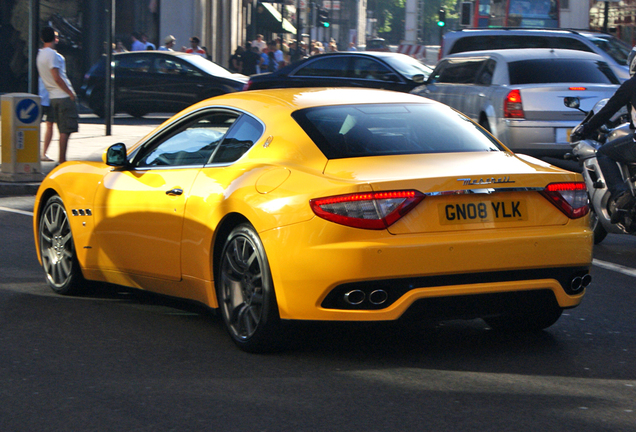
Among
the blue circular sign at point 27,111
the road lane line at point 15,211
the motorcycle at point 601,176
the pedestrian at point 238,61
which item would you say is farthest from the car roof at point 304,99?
the pedestrian at point 238,61

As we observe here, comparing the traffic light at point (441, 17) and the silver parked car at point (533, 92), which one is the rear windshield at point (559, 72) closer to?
the silver parked car at point (533, 92)

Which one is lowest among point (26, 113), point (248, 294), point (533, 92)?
point (248, 294)

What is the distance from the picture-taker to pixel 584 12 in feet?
101

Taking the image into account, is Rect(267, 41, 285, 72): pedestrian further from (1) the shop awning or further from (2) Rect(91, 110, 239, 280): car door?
(2) Rect(91, 110, 239, 280): car door

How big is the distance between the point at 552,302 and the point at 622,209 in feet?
11.2

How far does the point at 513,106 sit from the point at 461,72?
2.55m

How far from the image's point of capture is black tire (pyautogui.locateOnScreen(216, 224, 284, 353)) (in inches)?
199

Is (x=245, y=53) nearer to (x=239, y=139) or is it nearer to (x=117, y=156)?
(x=117, y=156)

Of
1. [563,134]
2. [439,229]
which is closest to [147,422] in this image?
[439,229]

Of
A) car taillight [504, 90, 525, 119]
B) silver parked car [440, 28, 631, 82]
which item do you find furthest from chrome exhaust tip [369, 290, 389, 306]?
silver parked car [440, 28, 631, 82]

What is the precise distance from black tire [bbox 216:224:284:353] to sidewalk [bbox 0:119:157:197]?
6970 mm

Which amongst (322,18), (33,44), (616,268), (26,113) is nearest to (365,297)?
(616,268)

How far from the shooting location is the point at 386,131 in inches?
219

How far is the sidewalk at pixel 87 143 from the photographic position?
12992 millimetres
